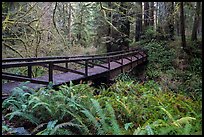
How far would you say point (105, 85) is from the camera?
11.6 meters

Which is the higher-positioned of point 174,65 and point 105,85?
point 174,65

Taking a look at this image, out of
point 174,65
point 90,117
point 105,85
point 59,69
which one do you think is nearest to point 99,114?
point 90,117

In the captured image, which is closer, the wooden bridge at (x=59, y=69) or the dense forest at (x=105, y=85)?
the dense forest at (x=105, y=85)

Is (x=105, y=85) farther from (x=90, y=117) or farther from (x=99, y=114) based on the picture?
(x=90, y=117)

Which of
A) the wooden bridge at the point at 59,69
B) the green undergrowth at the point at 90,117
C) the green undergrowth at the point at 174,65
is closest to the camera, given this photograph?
the green undergrowth at the point at 90,117

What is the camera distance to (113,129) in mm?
3797

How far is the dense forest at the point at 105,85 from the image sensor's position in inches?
162

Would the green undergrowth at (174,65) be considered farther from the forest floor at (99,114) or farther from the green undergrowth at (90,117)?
the green undergrowth at (90,117)

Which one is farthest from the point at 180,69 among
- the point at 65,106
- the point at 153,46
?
the point at 65,106

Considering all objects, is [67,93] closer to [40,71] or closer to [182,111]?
[182,111]

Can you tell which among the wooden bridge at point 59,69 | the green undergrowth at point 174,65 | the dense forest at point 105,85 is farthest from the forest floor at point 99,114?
the green undergrowth at point 174,65

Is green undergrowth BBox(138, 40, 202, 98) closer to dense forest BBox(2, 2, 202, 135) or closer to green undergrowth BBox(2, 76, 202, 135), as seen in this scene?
dense forest BBox(2, 2, 202, 135)

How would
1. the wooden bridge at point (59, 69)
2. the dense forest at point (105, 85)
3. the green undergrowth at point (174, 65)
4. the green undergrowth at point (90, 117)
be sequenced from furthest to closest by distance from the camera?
the green undergrowth at point (174, 65) → the wooden bridge at point (59, 69) → the dense forest at point (105, 85) → the green undergrowth at point (90, 117)

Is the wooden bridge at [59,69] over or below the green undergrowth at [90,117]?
over
